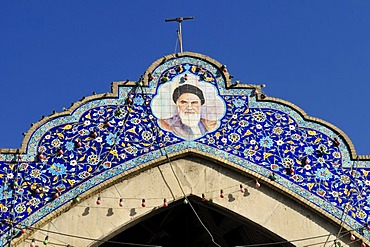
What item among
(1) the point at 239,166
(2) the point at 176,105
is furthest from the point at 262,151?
(2) the point at 176,105

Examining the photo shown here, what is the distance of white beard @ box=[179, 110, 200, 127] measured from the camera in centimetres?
1327

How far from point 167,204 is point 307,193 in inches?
75.0

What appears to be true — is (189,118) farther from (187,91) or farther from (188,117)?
(187,91)

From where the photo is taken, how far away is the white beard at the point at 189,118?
1327cm

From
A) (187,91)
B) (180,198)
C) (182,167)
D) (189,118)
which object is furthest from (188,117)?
(180,198)

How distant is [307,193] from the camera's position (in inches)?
501

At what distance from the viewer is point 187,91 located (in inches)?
534

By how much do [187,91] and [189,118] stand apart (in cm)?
47

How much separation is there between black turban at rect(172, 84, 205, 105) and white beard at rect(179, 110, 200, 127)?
0.79ft

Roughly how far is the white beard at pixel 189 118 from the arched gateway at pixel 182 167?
0.05ft

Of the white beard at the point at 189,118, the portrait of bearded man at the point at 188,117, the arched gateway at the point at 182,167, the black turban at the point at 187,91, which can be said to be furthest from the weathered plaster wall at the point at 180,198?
the black turban at the point at 187,91

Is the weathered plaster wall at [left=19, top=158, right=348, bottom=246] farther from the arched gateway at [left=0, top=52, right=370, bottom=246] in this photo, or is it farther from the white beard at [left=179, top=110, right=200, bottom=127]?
the white beard at [left=179, top=110, right=200, bottom=127]

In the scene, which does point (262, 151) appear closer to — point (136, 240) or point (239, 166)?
point (239, 166)

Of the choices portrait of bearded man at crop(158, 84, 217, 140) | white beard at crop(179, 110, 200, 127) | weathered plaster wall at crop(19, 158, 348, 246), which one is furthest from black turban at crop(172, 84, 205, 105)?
weathered plaster wall at crop(19, 158, 348, 246)
